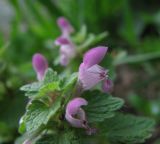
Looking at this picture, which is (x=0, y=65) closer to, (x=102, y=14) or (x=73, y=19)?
(x=73, y=19)

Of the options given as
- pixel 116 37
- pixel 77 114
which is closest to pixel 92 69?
pixel 77 114

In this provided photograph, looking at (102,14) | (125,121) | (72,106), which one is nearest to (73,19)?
(102,14)

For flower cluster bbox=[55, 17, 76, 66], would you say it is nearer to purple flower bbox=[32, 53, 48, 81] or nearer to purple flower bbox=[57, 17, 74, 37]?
purple flower bbox=[57, 17, 74, 37]

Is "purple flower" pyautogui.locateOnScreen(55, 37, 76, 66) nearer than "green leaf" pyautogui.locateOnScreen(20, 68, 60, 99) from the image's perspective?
No

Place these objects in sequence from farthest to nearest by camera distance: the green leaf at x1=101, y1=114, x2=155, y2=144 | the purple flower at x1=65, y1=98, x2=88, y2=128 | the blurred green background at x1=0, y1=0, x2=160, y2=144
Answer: the blurred green background at x1=0, y1=0, x2=160, y2=144 → the green leaf at x1=101, y1=114, x2=155, y2=144 → the purple flower at x1=65, y1=98, x2=88, y2=128

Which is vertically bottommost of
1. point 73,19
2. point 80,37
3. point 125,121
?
point 125,121

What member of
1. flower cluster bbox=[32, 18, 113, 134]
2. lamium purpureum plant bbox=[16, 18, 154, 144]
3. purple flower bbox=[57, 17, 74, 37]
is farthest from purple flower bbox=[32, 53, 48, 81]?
purple flower bbox=[57, 17, 74, 37]
